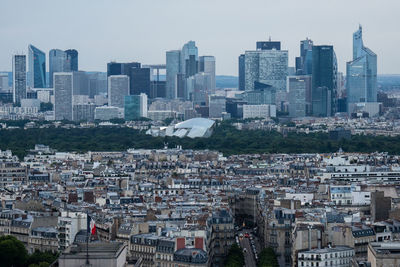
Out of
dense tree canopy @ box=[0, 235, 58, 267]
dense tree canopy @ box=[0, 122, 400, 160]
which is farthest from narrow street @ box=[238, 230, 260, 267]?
dense tree canopy @ box=[0, 122, 400, 160]

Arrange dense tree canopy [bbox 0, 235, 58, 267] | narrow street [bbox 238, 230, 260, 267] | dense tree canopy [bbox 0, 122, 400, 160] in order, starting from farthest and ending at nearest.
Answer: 1. dense tree canopy [bbox 0, 122, 400, 160]
2. narrow street [bbox 238, 230, 260, 267]
3. dense tree canopy [bbox 0, 235, 58, 267]

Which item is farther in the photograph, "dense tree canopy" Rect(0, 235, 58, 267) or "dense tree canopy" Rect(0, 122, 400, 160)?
"dense tree canopy" Rect(0, 122, 400, 160)

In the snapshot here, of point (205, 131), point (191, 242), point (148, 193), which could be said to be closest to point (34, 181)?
point (148, 193)

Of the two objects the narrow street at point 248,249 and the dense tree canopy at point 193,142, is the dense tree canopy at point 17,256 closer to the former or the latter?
the narrow street at point 248,249

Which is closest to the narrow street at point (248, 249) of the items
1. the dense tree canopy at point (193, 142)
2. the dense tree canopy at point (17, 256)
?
the dense tree canopy at point (17, 256)

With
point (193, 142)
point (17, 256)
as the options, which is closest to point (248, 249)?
point (17, 256)

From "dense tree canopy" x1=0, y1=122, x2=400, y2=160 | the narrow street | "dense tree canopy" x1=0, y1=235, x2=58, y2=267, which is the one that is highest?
"dense tree canopy" x1=0, y1=122, x2=400, y2=160

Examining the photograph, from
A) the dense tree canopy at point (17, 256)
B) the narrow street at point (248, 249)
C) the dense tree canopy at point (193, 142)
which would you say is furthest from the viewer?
the dense tree canopy at point (193, 142)

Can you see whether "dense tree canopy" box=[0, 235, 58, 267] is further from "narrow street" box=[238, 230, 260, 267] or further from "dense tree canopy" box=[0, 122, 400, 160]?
"dense tree canopy" box=[0, 122, 400, 160]

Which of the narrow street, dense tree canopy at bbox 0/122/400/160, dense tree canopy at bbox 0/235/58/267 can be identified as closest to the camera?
dense tree canopy at bbox 0/235/58/267

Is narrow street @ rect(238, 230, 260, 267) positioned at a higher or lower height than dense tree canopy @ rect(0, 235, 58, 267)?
lower

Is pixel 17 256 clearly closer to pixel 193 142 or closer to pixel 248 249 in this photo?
pixel 248 249
